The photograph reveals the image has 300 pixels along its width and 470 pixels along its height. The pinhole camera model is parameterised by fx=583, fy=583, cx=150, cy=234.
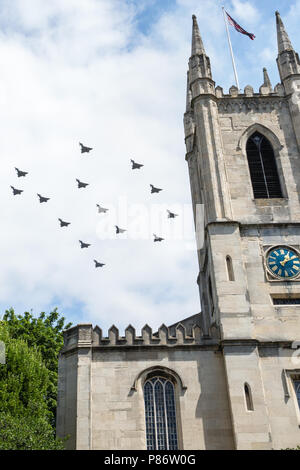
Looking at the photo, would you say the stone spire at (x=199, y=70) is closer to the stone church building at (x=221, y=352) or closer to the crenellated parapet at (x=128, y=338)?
the stone church building at (x=221, y=352)

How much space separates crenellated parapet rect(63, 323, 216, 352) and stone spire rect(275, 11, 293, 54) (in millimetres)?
22787

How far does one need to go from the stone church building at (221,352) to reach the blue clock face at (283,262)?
0.06m

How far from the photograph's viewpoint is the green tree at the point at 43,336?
40.6 metres

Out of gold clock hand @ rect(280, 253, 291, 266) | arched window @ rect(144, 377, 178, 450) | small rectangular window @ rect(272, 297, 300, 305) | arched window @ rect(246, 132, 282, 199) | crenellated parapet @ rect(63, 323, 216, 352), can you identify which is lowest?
arched window @ rect(144, 377, 178, 450)

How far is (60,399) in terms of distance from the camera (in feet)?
93.4

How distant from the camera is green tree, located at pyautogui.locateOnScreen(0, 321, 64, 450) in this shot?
24.4 meters

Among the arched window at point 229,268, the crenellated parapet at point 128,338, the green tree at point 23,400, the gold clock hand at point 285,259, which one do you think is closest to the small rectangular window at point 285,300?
the gold clock hand at point 285,259

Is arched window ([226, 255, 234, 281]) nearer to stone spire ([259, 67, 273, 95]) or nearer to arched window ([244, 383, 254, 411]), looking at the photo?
arched window ([244, 383, 254, 411])

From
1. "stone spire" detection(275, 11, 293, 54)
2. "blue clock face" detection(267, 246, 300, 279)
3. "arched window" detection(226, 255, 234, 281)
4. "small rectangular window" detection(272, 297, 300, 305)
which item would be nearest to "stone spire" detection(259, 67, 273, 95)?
"stone spire" detection(275, 11, 293, 54)

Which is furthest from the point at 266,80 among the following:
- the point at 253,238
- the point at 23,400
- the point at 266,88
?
the point at 23,400

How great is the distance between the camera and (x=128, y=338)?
30234 mm

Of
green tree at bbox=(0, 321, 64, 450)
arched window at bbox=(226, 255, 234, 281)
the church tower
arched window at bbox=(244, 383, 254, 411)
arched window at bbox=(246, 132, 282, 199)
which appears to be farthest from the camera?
arched window at bbox=(246, 132, 282, 199)

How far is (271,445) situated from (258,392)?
249cm

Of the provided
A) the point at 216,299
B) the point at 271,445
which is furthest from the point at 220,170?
the point at 271,445
